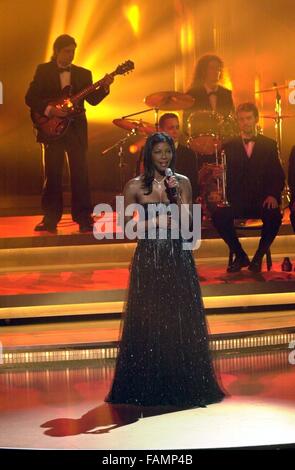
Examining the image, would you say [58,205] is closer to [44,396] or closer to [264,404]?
[44,396]

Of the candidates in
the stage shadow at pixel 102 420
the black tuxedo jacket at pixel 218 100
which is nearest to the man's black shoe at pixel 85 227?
the black tuxedo jacket at pixel 218 100

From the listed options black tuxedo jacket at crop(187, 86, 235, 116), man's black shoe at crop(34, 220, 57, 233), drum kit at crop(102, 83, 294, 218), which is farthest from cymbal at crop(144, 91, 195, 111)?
man's black shoe at crop(34, 220, 57, 233)

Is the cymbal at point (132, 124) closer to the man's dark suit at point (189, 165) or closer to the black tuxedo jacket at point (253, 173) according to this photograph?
the man's dark suit at point (189, 165)

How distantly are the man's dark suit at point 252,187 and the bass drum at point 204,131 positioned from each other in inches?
5.0

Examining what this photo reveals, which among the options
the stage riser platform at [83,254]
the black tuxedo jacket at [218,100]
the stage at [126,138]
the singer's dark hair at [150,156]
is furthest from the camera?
the black tuxedo jacket at [218,100]

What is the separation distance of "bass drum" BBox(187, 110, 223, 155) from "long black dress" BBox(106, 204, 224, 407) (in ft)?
11.2

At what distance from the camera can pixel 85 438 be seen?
4.56m

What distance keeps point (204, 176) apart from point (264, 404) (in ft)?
11.2

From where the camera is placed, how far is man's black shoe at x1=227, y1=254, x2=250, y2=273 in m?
8.32

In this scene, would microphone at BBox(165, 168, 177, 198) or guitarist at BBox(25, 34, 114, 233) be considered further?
guitarist at BBox(25, 34, 114, 233)

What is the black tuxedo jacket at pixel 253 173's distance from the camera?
8391 millimetres

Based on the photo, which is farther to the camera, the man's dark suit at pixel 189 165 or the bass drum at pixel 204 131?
the bass drum at pixel 204 131

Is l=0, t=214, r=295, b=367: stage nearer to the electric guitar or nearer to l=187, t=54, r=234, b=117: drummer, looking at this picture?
the electric guitar

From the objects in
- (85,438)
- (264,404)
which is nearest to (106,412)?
(85,438)
